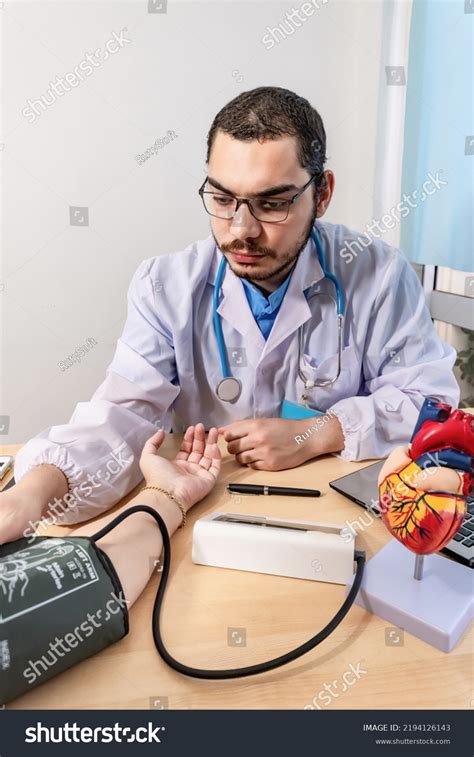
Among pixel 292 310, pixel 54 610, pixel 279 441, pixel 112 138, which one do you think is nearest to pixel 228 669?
pixel 54 610

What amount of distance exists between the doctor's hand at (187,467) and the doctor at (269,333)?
0.04m

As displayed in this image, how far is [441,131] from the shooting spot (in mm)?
1886

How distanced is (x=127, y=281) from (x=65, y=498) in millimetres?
1356

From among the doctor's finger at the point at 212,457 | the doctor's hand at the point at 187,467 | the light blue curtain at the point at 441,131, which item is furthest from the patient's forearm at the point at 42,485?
the light blue curtain at the point at 441,131

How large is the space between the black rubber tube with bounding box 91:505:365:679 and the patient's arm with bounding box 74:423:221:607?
23mm

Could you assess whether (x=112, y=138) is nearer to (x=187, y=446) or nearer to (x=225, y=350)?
(x=225, y=350)

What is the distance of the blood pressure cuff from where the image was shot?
0.53m

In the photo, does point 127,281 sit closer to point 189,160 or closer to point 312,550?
point 189,160

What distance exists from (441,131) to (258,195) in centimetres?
120

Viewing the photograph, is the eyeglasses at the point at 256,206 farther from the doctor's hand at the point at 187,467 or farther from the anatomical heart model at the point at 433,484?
the anatomical heart model at the point at 433,484

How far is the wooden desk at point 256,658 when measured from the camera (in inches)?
21.7

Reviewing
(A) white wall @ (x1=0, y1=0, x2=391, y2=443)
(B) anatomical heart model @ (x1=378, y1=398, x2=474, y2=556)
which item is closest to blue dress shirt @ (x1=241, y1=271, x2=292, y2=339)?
(B) anatomical heart model @ (x1=378, y1=398, x2=474, y2=556)

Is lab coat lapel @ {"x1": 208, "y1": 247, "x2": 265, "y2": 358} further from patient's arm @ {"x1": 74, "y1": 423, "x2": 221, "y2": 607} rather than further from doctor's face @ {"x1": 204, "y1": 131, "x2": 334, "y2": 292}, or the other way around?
patient's arm @ {"x1": 74, "y1": 423, "x2": 221, "y2": 607}

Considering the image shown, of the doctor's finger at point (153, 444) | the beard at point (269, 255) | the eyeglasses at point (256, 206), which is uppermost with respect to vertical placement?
the eyeglasses at point (256, 206)
